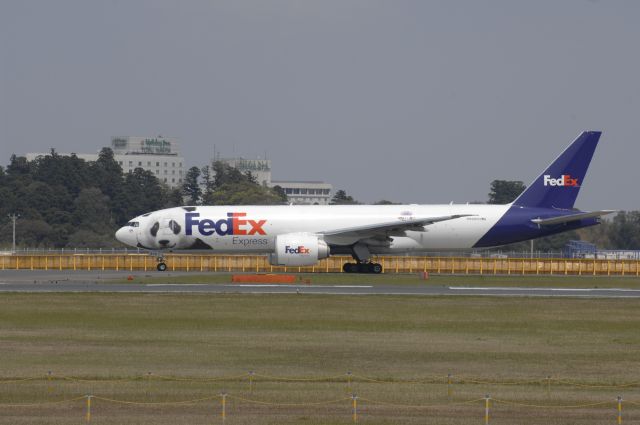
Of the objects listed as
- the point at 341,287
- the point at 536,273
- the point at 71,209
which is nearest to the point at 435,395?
the point at 341,287

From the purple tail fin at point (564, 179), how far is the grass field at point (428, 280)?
4.72 metres

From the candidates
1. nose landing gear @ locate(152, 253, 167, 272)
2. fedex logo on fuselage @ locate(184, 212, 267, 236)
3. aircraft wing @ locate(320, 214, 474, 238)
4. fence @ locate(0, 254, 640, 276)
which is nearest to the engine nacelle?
aircraft wing @ locate(320, 214, 474, 238)

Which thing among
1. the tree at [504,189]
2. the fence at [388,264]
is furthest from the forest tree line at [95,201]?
the fence at [388,264]

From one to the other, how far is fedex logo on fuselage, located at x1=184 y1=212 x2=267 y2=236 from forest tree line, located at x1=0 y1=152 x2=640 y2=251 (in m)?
72.5

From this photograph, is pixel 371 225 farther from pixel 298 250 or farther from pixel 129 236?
pixel 129 236

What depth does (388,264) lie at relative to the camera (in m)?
69.4

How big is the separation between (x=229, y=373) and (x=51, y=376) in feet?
12.0

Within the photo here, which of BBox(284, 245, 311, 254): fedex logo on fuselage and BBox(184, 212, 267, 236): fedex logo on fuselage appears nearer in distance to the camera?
BBox(284, 245, 311, 254): fedex logo on fuselage

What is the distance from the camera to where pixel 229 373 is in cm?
2323

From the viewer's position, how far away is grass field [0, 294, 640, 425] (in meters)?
19.1

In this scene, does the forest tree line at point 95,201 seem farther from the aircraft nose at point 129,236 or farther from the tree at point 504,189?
the aircraft nose at point 129,236

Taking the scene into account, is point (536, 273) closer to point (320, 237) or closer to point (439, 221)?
point (439, 221)

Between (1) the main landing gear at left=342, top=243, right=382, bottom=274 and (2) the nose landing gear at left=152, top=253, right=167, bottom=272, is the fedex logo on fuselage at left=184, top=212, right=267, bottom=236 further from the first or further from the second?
(1) the main landing gear at left=342, top=243, right=382, bottom=274

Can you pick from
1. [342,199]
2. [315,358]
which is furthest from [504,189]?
[315,358]
